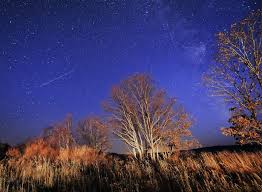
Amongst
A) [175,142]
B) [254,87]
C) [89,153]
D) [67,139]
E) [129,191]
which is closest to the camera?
[129,191]

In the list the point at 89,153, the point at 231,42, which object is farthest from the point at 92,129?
the point at 231,42

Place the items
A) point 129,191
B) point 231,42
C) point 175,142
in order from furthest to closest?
point 175,142 < point 231,42 < point 129,191

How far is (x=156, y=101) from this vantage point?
21719 millimetres

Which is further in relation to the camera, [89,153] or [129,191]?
[89,153]

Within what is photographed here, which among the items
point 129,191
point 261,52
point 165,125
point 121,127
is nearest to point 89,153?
point 121,127

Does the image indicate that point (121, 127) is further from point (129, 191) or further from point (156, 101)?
point (129, 191)

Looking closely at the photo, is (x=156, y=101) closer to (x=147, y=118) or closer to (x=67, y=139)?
(x=147, y=118)

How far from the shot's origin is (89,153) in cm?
2284

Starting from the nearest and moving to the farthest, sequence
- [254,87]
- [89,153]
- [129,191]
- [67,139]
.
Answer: [129,191] → [254,87] → [89,153] → [67,139]

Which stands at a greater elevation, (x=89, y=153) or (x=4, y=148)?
(x=4, y=148)

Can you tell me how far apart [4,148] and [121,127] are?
44.5 feet

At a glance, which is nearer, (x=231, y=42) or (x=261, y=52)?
(x=261, y=52)

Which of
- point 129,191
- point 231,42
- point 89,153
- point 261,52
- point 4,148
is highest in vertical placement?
point 231,42

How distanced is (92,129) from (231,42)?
36943 mm
